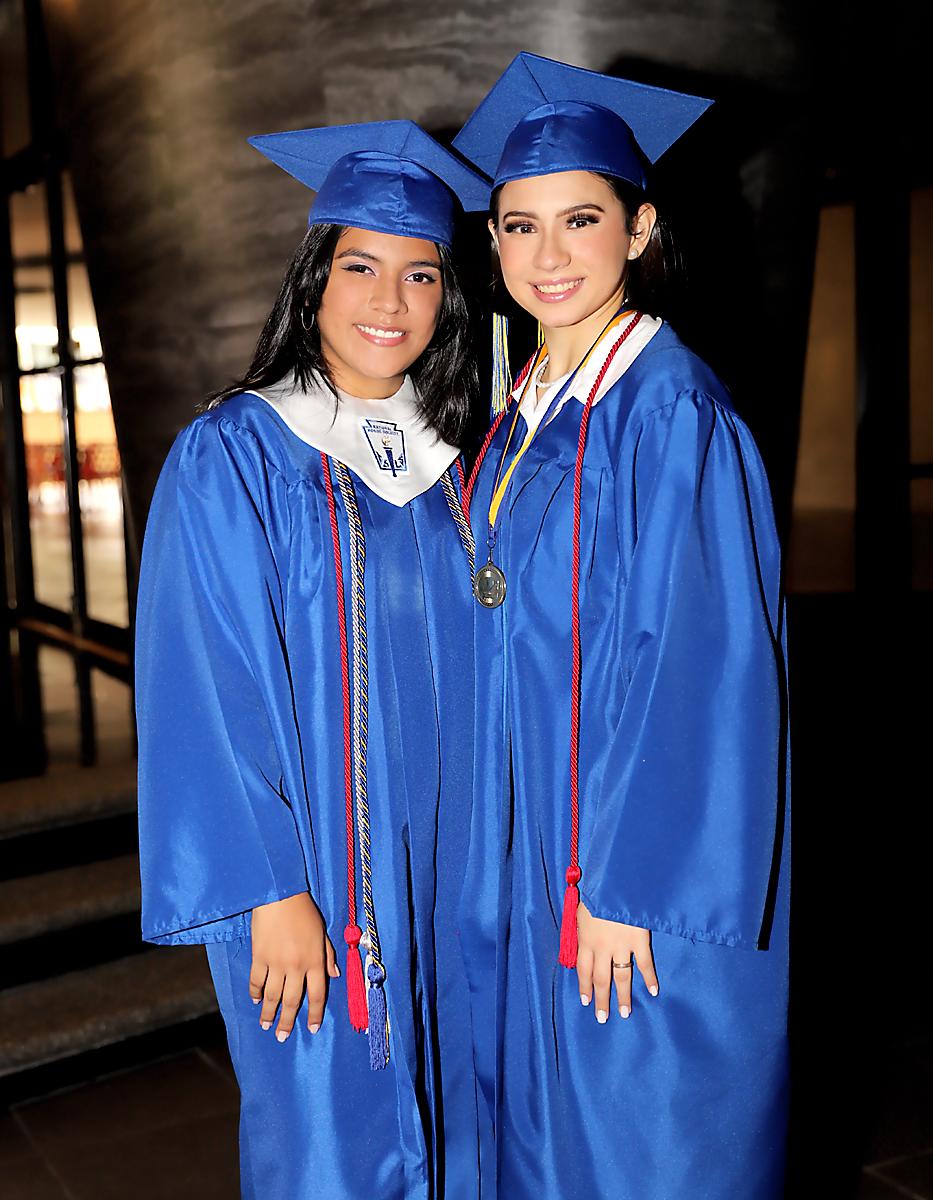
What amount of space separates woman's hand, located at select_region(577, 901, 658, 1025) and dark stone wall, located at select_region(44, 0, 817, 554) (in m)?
1.56

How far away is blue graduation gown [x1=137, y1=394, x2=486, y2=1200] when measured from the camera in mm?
1474

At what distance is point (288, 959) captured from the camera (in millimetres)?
1479

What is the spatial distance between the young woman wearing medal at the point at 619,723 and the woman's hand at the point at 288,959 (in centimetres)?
22

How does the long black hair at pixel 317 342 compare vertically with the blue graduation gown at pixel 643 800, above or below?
above

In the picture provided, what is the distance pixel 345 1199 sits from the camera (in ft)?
5.09

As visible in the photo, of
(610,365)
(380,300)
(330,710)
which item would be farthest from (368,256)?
(330,710)

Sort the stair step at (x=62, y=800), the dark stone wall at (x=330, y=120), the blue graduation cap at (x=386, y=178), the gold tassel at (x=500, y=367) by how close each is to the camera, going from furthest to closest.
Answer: the stair step at (x=62, y=800) → the dark stone wall at (x=330, y=120) → the gold tassel at (x=500, y=367) → the blue graduation cap at (x=386, y=178)

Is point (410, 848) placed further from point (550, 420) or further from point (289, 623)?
point (550, 420)

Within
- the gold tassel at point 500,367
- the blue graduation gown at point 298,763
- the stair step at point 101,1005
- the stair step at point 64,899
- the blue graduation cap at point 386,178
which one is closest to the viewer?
the blue graduation gown at point 298,763

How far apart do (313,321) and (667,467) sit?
0.59 metres

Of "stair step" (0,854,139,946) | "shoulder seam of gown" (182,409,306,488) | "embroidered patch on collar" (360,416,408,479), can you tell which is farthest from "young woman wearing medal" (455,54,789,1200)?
"stair step" (0,854,139,946)

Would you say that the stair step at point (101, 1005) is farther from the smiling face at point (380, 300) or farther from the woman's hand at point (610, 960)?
the smiling face at point (380, 300)

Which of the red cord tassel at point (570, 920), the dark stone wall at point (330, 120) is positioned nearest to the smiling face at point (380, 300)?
the red cord tassel at point (570, 920)

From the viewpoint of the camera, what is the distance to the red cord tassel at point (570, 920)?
57.2 inches
